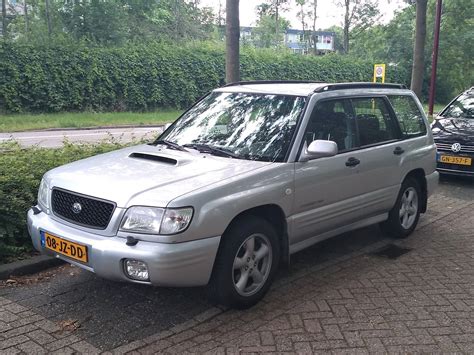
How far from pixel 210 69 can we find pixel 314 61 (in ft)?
29.9

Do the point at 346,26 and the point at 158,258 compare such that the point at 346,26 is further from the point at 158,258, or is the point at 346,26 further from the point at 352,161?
the point at 158,258

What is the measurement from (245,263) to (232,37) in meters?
6.07

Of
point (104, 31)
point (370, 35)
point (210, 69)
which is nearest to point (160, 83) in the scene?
point (210, 69)

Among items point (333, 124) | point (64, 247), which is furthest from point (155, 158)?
point (333, 124)

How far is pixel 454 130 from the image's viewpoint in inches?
364

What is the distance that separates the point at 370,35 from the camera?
33969 millimetres

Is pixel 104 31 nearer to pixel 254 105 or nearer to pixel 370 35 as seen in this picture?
pixel 370 35

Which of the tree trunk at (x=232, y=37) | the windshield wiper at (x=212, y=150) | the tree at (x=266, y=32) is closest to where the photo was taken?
the windshield wiper at (x=212, y=150)

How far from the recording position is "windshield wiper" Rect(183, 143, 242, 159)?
4.40 metres

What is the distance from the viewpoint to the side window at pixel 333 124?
4.67m

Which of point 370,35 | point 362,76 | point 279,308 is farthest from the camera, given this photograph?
point 362,76

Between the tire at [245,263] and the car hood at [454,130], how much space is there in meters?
6.04

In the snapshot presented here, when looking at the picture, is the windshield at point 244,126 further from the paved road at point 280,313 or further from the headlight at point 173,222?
the paved road at point 280,313

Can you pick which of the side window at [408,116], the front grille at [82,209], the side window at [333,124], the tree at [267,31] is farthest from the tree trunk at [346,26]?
the front grille at [82,209]
